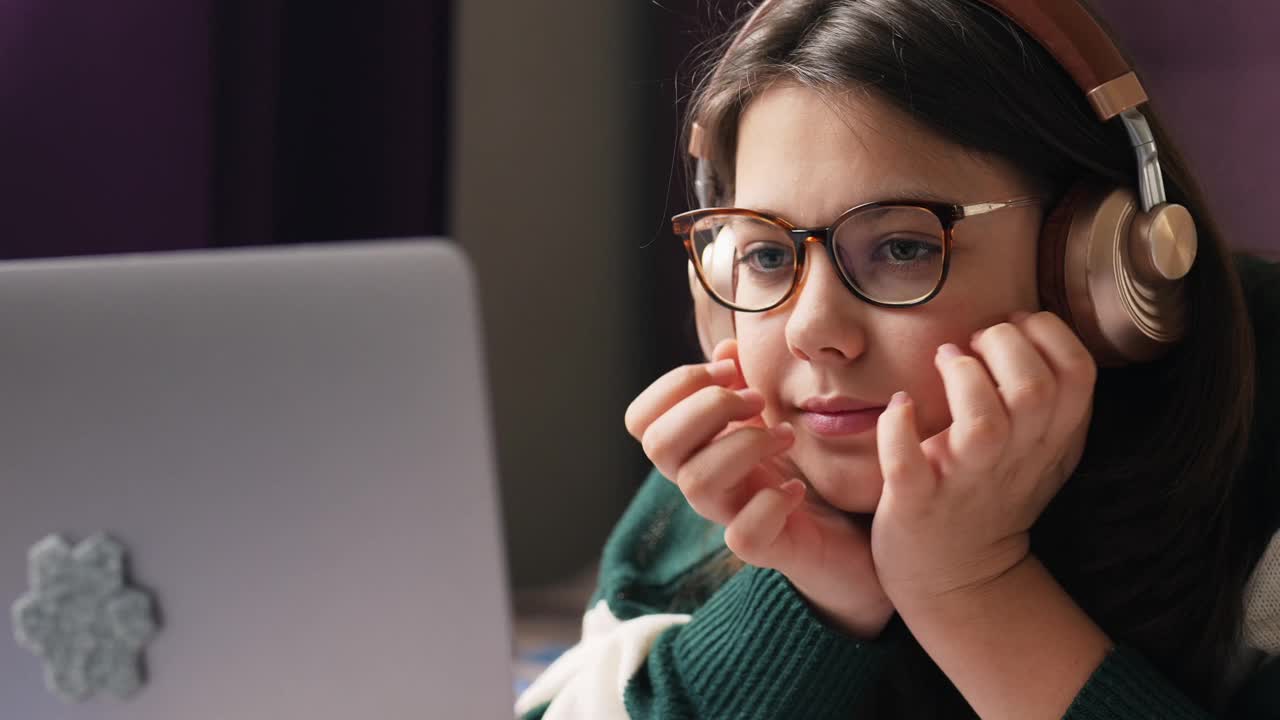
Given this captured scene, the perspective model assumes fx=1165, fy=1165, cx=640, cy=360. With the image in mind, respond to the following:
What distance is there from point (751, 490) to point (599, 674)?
209 mm

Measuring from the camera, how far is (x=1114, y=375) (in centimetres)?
88

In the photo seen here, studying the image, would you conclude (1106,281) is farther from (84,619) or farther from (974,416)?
(84,619)

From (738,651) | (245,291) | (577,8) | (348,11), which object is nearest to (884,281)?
(738,651)

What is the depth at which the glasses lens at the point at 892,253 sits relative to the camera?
77 cm

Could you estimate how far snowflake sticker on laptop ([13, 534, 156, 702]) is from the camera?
1.86 feet

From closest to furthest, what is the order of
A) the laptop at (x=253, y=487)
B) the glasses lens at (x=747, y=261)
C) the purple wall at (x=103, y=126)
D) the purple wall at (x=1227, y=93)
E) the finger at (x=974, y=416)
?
the laptop at (x=253, y=487)
the finger at (x=974, y=416)
the glasses lens at (x=747, y=261)
the purple wall at (x=103, y=126)
the purple wall at (x=1227, y=93)

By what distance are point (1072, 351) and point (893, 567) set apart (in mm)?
184

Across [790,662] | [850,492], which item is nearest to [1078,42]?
[850,492]

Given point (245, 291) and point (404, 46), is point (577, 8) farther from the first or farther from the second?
point (245, 291)

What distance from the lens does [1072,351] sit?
724 mm

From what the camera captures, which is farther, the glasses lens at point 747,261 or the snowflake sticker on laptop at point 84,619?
the glasses lens at point 747,261

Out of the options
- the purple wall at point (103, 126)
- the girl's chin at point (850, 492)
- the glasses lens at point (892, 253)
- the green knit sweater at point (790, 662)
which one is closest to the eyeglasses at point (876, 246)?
the glasses lens at point (892, 253)

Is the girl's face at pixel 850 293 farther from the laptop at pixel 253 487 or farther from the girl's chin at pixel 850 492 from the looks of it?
the laptop at pixel 253 487

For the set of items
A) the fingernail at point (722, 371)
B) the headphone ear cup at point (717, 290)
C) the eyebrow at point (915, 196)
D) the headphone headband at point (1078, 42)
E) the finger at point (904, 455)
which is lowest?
the finger at point (904, 455)
